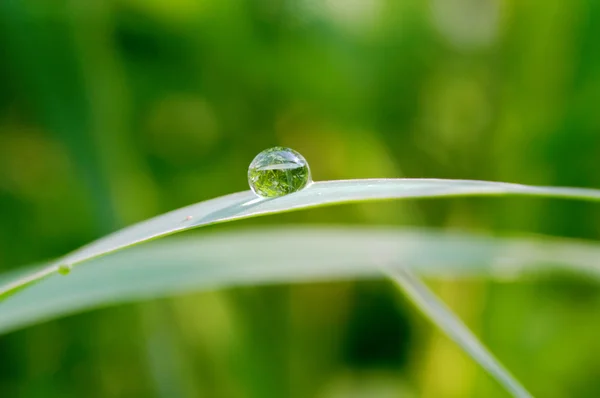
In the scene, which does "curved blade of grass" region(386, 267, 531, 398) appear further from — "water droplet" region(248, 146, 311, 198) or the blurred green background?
the blurred green background

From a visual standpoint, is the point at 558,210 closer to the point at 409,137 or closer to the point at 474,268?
the point at 409,137

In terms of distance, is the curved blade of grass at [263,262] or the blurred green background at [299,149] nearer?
the curved blade of grass at [263,262]

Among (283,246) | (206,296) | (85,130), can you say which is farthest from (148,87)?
(283,246)

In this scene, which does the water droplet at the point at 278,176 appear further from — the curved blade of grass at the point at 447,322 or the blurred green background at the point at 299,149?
the blurred green background at the point at 299,149

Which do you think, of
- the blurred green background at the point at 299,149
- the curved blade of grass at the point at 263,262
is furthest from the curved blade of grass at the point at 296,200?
the blurred green background at the point at 299,149

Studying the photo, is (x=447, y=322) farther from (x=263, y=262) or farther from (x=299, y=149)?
(x=299, y=149)

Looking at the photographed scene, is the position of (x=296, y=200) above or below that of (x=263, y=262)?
above

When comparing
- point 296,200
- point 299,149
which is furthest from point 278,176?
point 299,149
